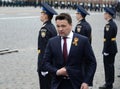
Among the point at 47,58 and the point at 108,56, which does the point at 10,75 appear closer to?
the point at 108,56

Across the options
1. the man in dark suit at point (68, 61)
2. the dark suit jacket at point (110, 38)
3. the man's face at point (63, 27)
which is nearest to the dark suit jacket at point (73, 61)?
the man in dark suit at point (68, 61)

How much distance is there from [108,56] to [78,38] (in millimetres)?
3677

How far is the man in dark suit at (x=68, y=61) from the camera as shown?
15.3 feet

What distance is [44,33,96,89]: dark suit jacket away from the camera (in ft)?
15.3

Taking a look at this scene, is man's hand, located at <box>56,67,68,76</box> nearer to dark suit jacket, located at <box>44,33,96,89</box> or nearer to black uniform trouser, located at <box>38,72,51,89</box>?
dark suit jacket, located at <box>44,33,96,89</box>

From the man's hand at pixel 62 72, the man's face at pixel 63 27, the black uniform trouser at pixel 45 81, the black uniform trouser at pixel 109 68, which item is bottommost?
the black uniform trouser at pixel 109 68

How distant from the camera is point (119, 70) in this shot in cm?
1055

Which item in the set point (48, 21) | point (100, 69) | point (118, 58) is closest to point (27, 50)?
point (118, 58)

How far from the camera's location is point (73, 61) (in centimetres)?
470

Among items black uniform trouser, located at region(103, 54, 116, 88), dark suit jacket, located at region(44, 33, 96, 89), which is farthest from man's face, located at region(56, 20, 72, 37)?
black uniform trouser, located at region(103, 54, 116, 88)

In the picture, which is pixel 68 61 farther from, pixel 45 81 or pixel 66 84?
pixel 45 81

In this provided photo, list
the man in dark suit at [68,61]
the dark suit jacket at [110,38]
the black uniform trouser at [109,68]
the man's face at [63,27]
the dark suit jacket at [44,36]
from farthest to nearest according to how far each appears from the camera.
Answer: the black uniform trouser at [109,68], the dark suit jacket at [110,38], the dark suit jacket at [44,36], the man in dark suit at [68,61], the man's face at [63,27]

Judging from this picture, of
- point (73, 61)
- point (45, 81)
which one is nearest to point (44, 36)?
point (45, 81)

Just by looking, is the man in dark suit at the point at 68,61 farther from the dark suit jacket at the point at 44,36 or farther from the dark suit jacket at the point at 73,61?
the dark suit jacket at the point at 44,36
